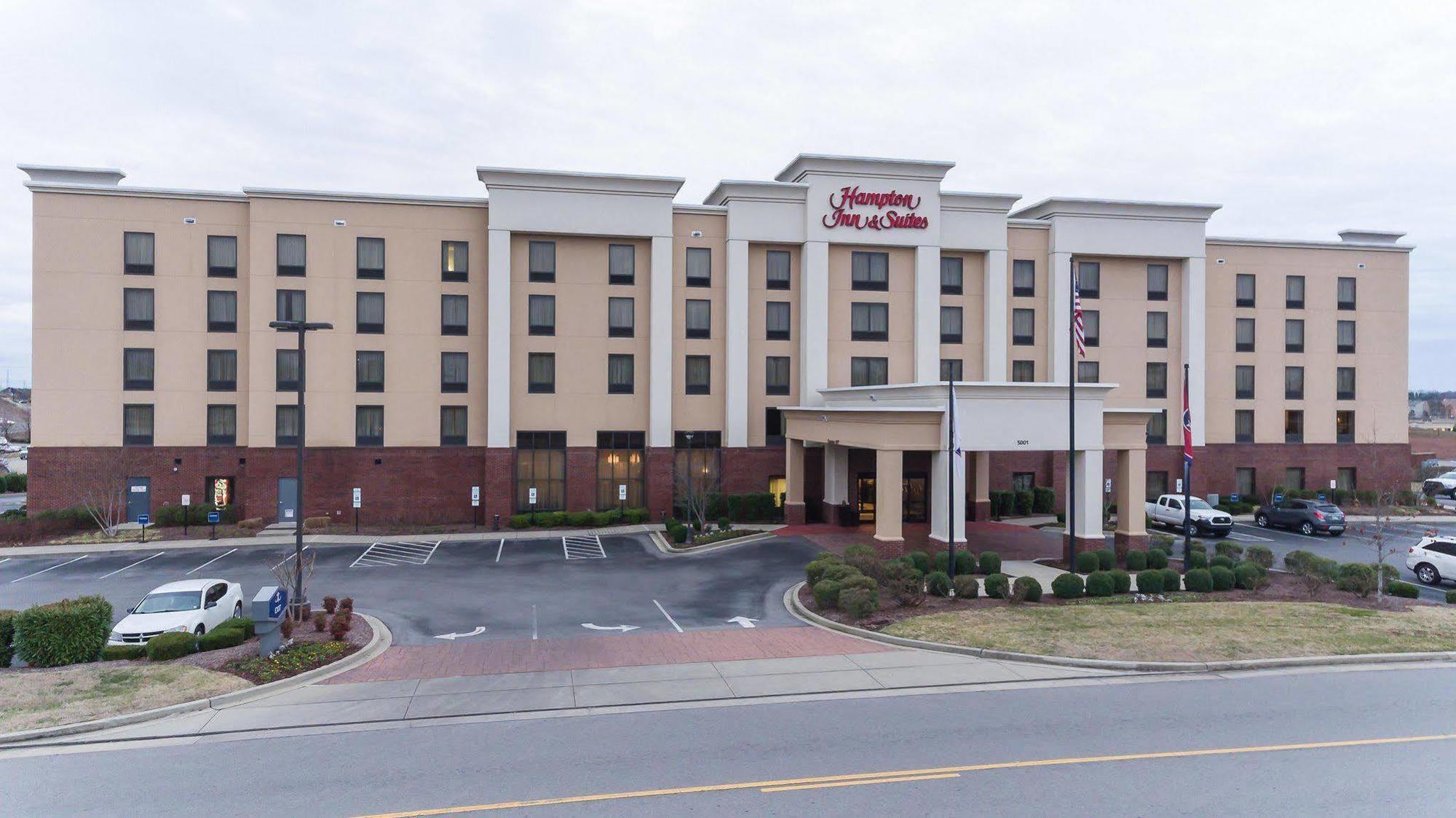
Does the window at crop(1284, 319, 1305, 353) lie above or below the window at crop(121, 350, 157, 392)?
above

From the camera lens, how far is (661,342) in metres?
40.1

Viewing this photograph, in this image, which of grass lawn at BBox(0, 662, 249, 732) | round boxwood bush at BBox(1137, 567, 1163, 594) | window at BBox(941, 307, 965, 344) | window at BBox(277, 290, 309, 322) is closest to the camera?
grass lawn at BBox(0, 662, 249, 732)

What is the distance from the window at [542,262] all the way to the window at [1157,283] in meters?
31.6

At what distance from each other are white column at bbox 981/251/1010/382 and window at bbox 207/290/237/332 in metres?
36.4

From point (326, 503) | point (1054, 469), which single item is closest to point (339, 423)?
point (326, 503)

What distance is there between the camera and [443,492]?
A: 39.5 metres

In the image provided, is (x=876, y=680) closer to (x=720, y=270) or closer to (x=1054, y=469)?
(x=720, y=270)

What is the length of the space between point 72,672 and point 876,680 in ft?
49.7

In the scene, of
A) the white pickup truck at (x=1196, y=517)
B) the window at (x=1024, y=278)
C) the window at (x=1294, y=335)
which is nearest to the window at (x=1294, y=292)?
the window at (x=1294, y=335)

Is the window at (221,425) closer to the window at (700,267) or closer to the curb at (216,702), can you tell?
the window at (700,267)

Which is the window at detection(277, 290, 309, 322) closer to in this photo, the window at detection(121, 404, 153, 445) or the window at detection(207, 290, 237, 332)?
the window at detection(207, 290, 237, 332)

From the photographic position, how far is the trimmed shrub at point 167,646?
1661cm

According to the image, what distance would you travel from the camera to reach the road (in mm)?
10352

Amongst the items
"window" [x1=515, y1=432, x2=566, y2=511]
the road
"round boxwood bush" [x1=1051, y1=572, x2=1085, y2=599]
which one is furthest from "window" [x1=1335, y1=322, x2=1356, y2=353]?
"window" [x1=515, y1=432, x2=566, y2=511]
